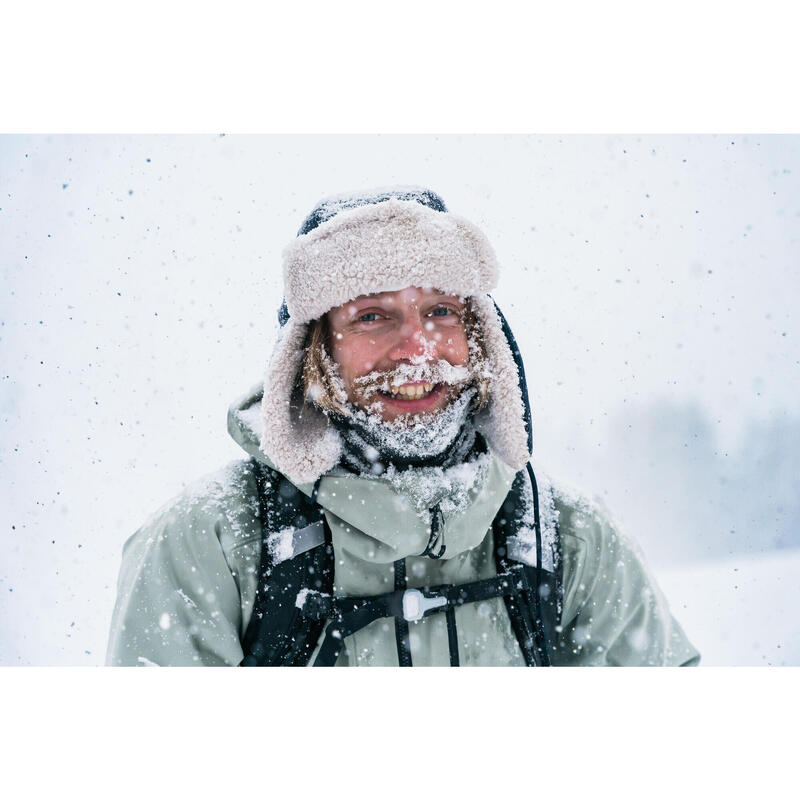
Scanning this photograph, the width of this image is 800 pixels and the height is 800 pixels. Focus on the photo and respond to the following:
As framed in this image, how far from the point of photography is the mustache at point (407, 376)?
1442 millimetres

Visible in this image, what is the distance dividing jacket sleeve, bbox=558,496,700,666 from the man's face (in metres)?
0.53

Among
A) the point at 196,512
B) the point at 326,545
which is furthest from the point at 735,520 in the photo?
the point at 196,512

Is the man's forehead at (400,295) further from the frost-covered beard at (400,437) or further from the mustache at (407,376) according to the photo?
the frost-covered beard at (400,437)

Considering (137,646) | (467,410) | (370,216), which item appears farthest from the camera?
(467,410)

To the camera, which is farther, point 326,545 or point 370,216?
point 370,216

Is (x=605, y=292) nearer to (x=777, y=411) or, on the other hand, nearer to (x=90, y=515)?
(x=777, y=411)

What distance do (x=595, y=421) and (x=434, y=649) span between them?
3.64 meters

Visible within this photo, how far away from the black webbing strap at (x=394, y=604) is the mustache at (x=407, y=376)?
53 cm

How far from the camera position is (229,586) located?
4.39 feet

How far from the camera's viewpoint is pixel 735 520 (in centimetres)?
407

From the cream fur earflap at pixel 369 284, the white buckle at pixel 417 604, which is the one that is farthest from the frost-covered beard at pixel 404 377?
the white buckle at pixel 417 604

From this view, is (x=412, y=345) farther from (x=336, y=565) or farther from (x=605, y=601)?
(x=605, y=601)

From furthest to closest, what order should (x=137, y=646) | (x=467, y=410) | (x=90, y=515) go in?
(x=90, y=515)
(x=467, y=410)
(x=137, y=646)

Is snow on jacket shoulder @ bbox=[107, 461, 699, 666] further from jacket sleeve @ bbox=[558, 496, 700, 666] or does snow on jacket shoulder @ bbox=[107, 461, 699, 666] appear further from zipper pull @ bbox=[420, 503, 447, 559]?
zipper pull @ bbox=[420, 503, 447, 559]
